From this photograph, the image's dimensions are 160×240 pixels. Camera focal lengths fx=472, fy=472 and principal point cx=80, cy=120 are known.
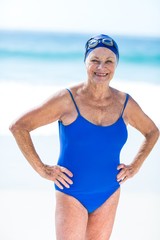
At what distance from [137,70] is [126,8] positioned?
1.35 m

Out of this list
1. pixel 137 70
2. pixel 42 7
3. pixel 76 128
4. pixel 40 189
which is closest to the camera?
pixel 76 128

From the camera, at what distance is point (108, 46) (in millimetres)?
2266

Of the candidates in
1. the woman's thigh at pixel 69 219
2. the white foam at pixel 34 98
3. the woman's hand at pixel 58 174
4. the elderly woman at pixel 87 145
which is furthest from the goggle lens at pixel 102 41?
the white foam at pixel 34 98

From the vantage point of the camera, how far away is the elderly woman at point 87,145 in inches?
88.4

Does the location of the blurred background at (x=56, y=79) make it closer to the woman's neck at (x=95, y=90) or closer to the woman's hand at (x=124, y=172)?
the woman's hand at (x=124, y=172)

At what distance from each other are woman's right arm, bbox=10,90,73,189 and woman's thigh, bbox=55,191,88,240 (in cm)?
8

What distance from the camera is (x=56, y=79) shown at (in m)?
8.96

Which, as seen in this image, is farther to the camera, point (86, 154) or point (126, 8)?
point (126, 8)

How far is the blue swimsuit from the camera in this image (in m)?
2.25

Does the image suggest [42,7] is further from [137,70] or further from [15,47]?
[137,70]

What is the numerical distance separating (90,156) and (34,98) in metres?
4.64

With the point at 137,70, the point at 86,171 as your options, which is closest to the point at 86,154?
the point at 86,171

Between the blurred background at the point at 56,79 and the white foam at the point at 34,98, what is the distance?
0.04 feet

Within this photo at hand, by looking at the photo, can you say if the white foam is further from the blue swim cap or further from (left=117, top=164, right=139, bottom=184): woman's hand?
the blue swim cap
